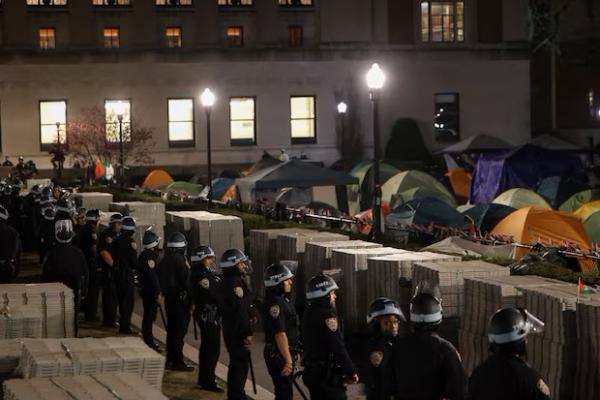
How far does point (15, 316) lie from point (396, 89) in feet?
173

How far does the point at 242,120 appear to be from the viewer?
6231cm

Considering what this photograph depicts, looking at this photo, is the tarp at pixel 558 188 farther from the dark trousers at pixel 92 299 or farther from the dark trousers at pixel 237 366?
the dark trousers at pixel 237 366

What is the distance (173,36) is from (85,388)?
180ft

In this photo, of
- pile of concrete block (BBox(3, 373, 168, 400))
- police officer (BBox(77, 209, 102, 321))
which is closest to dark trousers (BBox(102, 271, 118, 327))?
police officer (BBox(77, 209, 102, 321))

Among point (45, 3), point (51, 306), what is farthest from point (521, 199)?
point (45, 3)

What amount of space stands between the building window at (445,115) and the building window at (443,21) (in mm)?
3146

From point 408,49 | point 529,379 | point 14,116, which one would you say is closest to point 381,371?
point 529,379

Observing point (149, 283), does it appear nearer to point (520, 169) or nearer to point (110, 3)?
point (520, 169)

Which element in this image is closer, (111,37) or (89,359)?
(89,359)

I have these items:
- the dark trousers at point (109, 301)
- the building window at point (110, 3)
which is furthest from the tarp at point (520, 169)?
the dark trousers at point (109, 301)

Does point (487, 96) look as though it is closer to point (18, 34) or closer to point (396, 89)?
point (396, 89)

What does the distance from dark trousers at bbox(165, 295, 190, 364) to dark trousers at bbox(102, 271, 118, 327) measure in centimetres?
379

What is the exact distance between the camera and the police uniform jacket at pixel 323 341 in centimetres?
1121

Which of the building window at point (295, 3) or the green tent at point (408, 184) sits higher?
the building window at point (295, 3)
